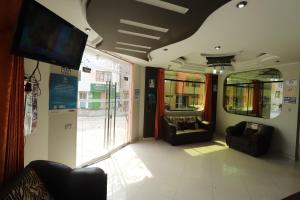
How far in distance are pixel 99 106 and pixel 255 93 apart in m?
5.03

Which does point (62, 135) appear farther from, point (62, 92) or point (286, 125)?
point (286, 125)

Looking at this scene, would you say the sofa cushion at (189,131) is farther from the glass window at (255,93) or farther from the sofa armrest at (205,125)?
the glass window at (255,93)

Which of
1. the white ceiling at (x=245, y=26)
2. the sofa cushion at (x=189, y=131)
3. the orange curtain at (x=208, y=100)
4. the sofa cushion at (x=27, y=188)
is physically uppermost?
the white ceiling at (x=245, y=26)

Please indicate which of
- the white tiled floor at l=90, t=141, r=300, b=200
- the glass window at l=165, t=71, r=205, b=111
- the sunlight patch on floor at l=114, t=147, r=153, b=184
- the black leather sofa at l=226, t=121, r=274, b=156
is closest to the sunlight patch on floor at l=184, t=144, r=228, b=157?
the white tiled floor at l=90, t=141, r=300, b=200

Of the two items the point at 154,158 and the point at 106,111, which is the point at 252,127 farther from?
the point at 106,111

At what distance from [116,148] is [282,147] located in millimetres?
4585

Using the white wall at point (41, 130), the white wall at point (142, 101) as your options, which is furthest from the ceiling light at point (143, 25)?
the white wall at point (142, 101)

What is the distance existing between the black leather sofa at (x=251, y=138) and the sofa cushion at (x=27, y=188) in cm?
470

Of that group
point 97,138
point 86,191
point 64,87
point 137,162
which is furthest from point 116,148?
point 86,191

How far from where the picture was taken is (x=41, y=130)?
237 cm

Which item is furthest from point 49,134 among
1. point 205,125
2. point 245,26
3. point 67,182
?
point 205,125

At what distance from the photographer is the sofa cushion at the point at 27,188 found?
1274 mm

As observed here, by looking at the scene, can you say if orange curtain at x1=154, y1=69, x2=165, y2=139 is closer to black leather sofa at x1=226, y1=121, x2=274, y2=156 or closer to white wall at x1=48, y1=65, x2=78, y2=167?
black leather sofa at x1=226, y1=121, x2=274, y2=156

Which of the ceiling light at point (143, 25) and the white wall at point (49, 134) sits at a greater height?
the ceiling light at point (143, 25)
